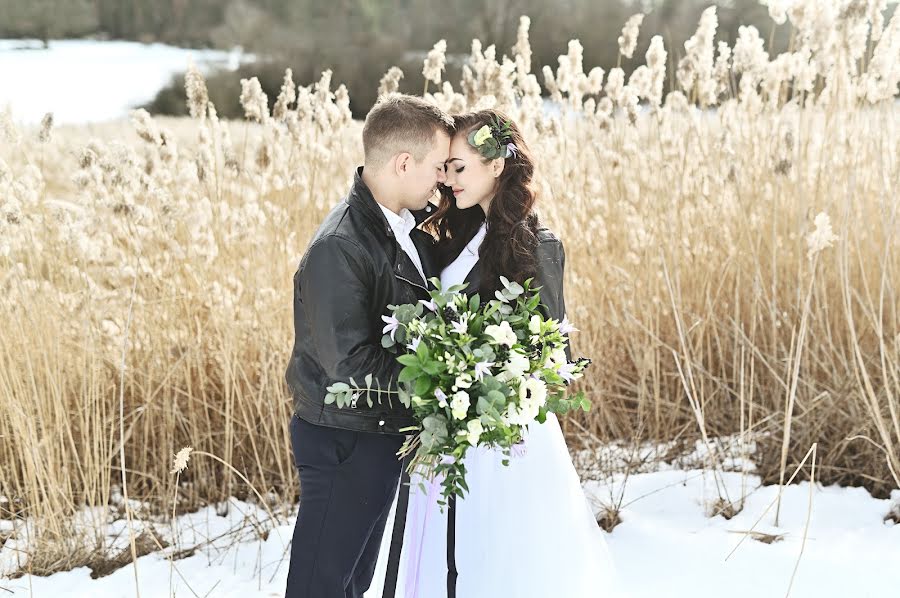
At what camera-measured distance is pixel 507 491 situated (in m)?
2.02

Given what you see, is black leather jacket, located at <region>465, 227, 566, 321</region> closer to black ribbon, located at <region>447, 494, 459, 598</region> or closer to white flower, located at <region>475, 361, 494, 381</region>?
white flower, located at <region>475, 361, 494, 381</region>

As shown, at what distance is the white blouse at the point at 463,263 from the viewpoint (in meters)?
2.12

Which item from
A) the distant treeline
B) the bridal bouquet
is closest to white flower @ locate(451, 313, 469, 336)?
the bridal bouquet

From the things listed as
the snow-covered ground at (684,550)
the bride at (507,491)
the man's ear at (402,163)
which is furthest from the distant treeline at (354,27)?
the man's ear at (402,163)

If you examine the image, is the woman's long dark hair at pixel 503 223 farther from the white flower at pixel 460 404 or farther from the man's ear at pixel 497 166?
the white flower at pixel 460 404

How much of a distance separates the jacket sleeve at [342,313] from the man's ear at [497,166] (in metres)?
0.44

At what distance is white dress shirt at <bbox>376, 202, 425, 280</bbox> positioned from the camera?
6.60 feet

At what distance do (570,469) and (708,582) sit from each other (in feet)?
2.81

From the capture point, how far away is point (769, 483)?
308cm

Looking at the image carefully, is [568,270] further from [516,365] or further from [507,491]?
[516,365]

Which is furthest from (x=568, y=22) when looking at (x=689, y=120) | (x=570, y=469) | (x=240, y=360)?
(x=570, y=469)

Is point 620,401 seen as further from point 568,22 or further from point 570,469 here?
point 568,22

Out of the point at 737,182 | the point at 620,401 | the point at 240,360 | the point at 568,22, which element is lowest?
the point at 620,401

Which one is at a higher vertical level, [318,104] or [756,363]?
[318,104]
